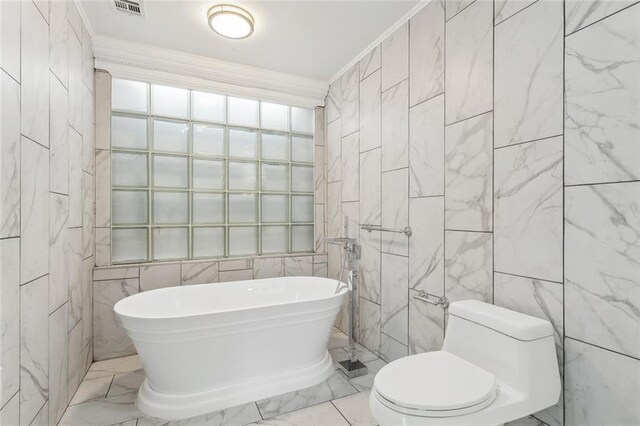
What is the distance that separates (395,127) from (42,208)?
83.3 inches

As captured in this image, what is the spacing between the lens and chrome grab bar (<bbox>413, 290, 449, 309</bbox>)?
1.91 metres

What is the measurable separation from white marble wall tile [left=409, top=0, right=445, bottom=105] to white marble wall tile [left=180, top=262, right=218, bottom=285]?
82.8 inches

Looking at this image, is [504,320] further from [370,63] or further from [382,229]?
[370,63]

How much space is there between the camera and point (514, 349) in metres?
1.32

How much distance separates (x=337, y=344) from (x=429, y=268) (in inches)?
48.3

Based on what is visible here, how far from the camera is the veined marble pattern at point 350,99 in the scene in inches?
111

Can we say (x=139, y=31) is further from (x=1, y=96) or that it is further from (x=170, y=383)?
(x=170, y=383)

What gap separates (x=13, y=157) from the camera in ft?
4.12

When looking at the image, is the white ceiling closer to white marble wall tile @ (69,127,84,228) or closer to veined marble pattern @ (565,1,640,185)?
white marble wall tile @ (69,127,84,228)

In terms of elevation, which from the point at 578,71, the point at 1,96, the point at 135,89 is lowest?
the point at 1,96

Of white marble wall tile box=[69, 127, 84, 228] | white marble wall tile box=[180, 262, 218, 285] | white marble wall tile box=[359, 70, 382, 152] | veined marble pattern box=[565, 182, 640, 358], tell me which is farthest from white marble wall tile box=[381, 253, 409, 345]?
white marble wall tile box=[69, 127, 84, 228]

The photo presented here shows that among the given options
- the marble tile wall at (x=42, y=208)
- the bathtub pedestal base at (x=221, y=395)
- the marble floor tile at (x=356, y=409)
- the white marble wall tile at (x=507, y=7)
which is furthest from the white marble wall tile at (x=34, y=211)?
the white marble wall tile at (x=507, y=7)

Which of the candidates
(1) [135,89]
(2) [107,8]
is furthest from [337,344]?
(2) [107,8]

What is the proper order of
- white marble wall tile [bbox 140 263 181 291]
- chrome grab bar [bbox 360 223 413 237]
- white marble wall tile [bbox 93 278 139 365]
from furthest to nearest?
white marble wall tile [bbox 140 263 181 291] → white marble wall tile [bbox 93 278 139 365] → chrome grab bar [bbox 360 223 413 237]
